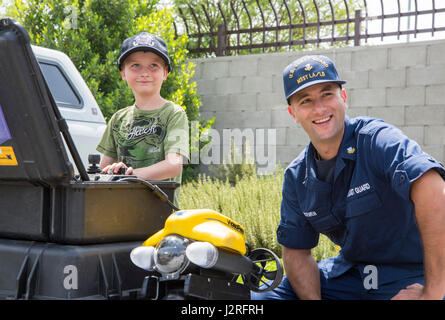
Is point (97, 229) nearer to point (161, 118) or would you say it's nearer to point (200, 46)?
point (161, 118)

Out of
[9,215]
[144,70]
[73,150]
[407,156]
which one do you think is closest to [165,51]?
[144,70]

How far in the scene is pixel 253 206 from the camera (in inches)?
181

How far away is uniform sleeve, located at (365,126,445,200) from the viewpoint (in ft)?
5.54

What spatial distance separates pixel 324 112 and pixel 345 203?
0.38 meters

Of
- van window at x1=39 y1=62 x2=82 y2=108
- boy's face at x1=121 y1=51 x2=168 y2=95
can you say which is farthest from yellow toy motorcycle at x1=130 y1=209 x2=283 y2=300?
van window at x1=39 y1=62 x2=82 y2=108

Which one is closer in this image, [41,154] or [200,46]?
[41,154]

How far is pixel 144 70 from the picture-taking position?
2322 millimetres

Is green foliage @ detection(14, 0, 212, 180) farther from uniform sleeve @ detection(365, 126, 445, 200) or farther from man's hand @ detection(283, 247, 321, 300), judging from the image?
uniform sleeve @ detection(365, 126, 445, 200)

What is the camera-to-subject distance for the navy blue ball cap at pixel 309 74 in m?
2.04

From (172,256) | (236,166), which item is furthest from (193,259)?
(236,166)

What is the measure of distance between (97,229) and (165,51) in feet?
3.23
